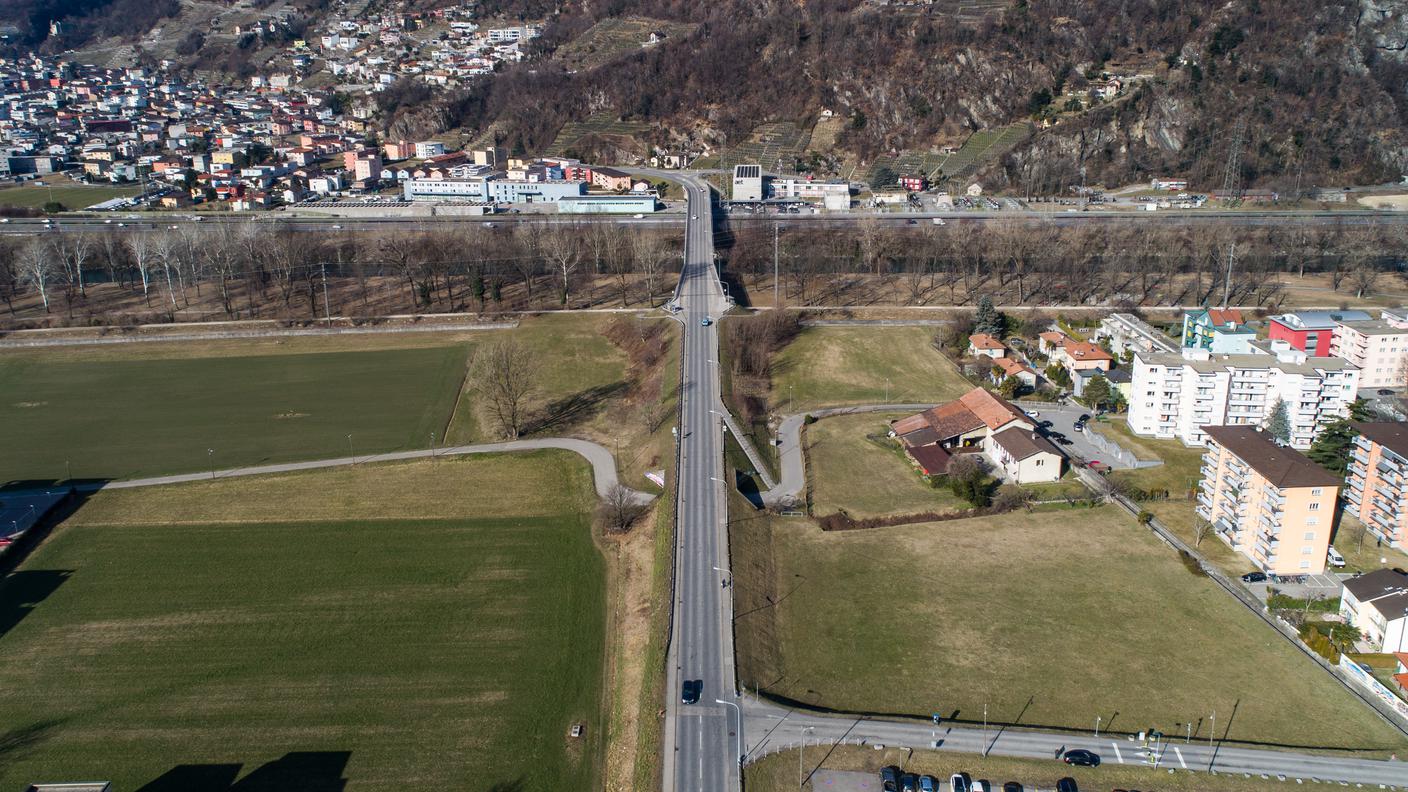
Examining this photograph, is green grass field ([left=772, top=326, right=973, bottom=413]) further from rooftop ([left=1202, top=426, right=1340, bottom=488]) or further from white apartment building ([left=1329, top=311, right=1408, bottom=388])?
white apartment building ([left=1329, top=311, right=1408, bottom=388])

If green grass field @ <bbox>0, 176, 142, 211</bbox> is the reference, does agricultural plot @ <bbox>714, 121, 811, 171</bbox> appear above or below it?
above

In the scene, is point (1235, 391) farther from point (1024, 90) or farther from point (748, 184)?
point (1024, 90)

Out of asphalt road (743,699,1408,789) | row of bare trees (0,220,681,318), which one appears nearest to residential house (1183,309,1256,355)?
asphalt road (743,699,1408,789)

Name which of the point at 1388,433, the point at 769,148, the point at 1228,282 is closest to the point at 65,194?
the point at 769,148

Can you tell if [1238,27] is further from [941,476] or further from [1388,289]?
[941,476]

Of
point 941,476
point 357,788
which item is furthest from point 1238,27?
point 357,788

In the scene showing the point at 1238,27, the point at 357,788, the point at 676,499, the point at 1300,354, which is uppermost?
the point at 1238,27

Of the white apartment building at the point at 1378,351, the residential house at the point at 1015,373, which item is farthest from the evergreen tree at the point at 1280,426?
the residential house at the point at 1015,373
